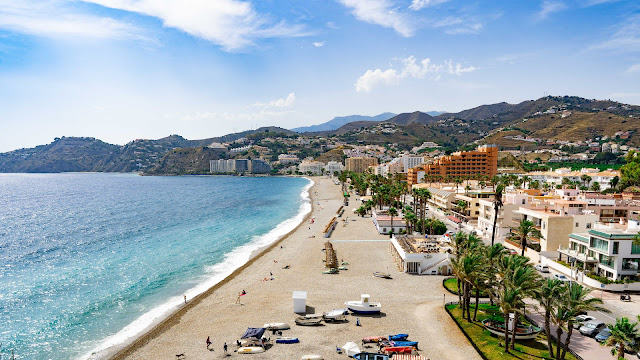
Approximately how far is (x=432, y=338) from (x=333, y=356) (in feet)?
25.0

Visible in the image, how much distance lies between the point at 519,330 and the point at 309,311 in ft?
53.1

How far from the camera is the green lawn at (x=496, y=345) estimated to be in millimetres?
23297

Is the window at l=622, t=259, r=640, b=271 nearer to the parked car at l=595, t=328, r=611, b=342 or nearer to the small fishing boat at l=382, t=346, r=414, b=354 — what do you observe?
the parked car at l=595, t=328, r=611, b=342

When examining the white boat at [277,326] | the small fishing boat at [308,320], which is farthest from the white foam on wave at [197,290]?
the small fishing boat at [308,320]

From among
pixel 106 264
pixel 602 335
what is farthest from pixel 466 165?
pixel 106 264

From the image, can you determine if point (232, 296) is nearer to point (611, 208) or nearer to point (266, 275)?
point (266, 275)

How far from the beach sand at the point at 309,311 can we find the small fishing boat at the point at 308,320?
371mm

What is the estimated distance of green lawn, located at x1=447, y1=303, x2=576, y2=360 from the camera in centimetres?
2330

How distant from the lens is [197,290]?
1608 inches

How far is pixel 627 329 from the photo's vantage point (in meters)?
18.9

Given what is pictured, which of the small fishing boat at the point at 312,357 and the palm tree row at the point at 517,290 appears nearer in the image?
the palm tree row at the point at 517,290

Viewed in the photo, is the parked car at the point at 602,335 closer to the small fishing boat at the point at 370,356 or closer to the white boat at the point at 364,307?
the small fishing boat at the point at 370,356

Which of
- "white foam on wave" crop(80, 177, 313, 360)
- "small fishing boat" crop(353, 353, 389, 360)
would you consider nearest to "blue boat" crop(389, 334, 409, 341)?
"small fishing boat" crop(353, 353, 389, 360)

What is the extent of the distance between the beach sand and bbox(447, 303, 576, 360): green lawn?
2.69ft
